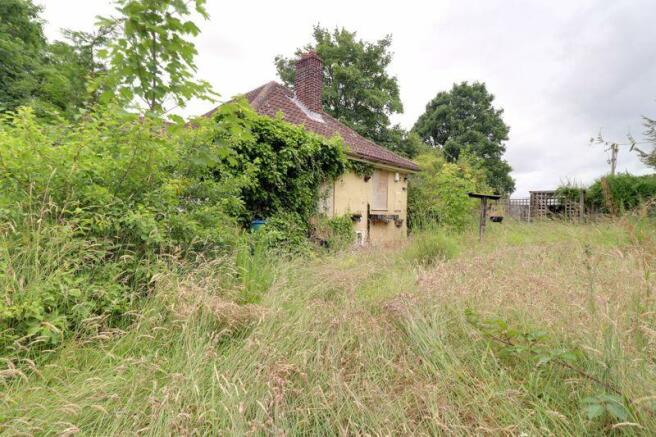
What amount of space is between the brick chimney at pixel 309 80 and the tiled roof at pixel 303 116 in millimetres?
313

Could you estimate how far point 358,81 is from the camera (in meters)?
20.6

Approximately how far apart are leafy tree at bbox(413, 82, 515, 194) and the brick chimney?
66.5 feet

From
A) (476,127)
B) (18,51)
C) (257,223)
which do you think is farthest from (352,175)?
(476,127)

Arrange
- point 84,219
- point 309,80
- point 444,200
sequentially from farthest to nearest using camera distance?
1. point 309,80
2. point 444,200
3. point 84,219

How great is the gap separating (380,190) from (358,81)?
13366 millimetres

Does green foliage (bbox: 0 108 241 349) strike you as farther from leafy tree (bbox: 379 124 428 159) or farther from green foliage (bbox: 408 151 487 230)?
leafy tree (bbox: 379 124 428 159)

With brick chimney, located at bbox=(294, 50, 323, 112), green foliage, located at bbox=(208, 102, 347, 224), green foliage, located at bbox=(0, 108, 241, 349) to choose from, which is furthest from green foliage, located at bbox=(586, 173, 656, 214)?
green foliage, located at bbox=(0, 108, 241, 349)

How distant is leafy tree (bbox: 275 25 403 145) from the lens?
21.0 metres

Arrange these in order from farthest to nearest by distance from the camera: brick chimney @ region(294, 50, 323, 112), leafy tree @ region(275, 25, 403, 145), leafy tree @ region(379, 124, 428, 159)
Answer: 1. leafy tree @ region(379, 124, 428, 159)
2. leafy tree @ region(275, 25, 403, 145)
3. brick chimney @ region(294, 50, 323, 112)

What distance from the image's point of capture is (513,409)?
1.35 metres

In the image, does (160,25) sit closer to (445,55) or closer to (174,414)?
(174,414)

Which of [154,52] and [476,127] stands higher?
[476,127]

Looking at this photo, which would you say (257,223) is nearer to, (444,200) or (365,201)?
(365,201)

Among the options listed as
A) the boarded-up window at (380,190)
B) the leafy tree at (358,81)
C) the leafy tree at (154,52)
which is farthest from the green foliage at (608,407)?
the leafy tree at (358,81)
